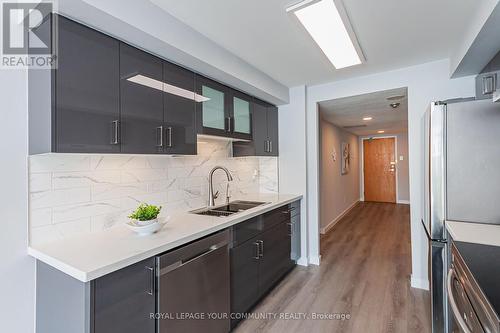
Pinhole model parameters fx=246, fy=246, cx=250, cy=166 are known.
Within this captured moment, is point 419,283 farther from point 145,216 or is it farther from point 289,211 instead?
point 145,216

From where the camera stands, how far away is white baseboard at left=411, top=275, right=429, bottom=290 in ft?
8.37

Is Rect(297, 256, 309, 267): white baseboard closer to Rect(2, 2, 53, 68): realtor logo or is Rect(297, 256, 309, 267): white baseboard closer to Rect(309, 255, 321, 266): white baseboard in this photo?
Rect(309, 255, 321, 266): white baseboard

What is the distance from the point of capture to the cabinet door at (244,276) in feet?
6.52

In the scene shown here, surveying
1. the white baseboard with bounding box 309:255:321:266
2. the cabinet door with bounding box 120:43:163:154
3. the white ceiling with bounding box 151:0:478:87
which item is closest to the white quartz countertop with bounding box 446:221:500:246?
the white ceiling with bounding box 151:0:478:87

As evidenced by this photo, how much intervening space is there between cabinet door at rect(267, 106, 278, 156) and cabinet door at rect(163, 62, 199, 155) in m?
1.37

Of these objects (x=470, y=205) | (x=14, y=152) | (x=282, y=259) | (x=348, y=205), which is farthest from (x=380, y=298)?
(x=348, y=205)

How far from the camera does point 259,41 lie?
6.74 ft

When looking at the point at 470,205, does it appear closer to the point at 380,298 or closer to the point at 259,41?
the point at 380,298

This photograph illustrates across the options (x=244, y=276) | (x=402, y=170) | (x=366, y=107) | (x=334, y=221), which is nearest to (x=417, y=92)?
(x=366, y=107)

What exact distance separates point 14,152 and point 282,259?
97.0 inches

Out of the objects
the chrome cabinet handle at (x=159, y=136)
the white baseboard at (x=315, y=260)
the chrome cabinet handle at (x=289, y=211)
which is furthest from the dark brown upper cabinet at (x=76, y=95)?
the white baseboard at (x=315, y=260)

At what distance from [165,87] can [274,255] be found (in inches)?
76.0

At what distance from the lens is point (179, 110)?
188 centimetres

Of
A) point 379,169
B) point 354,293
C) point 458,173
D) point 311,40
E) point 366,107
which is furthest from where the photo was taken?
point 379,169
